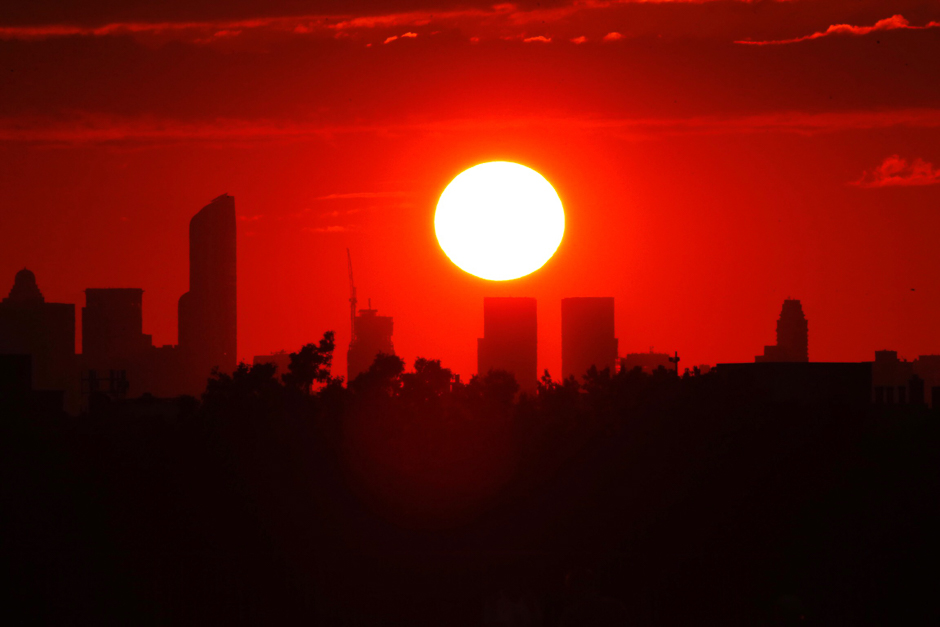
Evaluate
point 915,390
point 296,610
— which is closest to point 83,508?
point 296,610

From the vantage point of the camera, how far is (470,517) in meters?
55.3

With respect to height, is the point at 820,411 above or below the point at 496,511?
above

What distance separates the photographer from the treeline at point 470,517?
139ft

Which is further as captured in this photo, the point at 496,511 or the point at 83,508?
the point at 496,511

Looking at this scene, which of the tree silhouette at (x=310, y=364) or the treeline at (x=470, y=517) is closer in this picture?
the treeline at (x=470, y=517)

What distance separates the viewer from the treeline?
139 feet

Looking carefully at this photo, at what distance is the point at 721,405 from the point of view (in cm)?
7162

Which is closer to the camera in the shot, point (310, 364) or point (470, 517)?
point (470, 517)

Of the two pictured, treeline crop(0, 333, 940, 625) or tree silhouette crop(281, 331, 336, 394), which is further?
tree silhouette crop(281, 331, 336, 394)

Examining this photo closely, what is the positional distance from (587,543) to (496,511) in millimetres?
5341

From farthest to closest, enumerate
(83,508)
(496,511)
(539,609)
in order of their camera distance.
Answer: (496,511), (83,508), (539,609)

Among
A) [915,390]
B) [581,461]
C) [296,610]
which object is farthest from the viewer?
[915,390]

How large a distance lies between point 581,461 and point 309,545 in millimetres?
16484

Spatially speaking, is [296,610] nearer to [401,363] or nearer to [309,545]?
[309,545]
